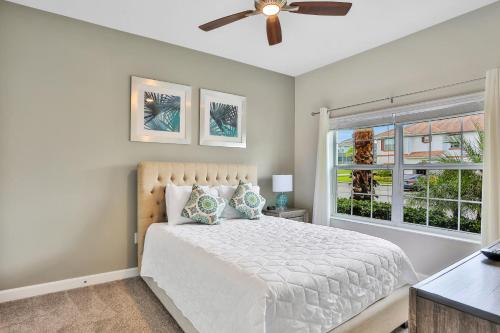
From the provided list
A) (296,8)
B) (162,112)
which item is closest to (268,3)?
(296,8)

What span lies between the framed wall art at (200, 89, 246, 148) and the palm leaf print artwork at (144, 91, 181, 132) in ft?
1.07

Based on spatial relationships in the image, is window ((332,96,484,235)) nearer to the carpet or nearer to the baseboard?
the carpet

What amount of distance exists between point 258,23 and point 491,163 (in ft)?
8.21

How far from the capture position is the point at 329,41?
3258 millimetres

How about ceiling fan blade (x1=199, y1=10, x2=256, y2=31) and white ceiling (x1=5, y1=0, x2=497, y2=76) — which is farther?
white ceiling (x1=5, y1=0, x2=497, y2=76)

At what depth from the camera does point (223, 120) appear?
375 cm

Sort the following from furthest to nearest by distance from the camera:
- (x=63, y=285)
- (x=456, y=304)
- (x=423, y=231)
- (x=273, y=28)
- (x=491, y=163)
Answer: (x=423, y=231)
(x=63, y=285)
(x=491, y=163)
(x=273, y=28)
(x=456, y=304)

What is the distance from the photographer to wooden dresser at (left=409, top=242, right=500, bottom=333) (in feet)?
2.92

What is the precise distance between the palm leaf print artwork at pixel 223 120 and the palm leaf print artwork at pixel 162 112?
461 millimetres

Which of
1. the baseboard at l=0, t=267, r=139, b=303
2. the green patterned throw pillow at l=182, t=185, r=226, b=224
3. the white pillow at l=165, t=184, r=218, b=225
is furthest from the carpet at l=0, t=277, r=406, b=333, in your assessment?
the green patterned throw pillow at l=182, t=185, r=226, b=224

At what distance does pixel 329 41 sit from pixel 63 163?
311 cm

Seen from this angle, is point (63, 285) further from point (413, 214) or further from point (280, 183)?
point (413, 214)

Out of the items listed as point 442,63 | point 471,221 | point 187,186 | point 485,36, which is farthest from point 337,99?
point 187,186

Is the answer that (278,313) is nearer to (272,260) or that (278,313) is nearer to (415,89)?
(272,260)
